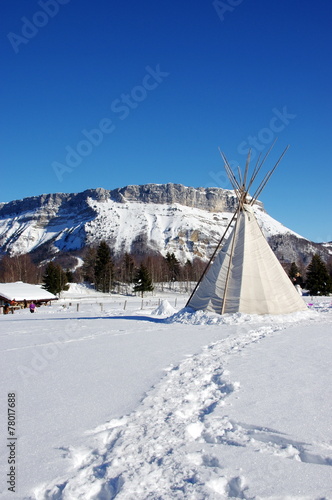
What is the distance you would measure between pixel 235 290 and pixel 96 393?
920 centimetres

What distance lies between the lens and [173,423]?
11.8 feet

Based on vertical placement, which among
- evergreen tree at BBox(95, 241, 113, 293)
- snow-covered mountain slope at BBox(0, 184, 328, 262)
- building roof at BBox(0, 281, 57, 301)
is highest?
snow-covered mountain slope at BBox(0, 184, 328, 262)

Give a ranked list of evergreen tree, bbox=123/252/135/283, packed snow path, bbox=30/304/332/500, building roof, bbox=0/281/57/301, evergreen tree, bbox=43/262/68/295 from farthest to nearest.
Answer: evergreen tree, bbox=123/252/135/283 < evergreen tree, bbox=43/262/68/295 < building roof, bbox=0/281/57/301 < packed snow path, bbox=30/304/332/500

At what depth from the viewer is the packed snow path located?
2.41 meters

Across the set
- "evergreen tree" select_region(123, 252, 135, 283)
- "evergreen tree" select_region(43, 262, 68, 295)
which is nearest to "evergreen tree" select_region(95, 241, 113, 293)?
"evergreen tree" select_region(123, 252, 135, 283)

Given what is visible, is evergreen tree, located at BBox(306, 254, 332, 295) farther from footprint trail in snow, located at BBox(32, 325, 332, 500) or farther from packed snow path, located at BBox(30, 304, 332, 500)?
footprint trail in snow, located at BBox(32, 325, 332, 500)

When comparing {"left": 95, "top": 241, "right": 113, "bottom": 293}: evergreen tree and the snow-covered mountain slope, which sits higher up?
the snow-covered mountain slope

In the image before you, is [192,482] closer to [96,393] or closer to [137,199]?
[96,393]

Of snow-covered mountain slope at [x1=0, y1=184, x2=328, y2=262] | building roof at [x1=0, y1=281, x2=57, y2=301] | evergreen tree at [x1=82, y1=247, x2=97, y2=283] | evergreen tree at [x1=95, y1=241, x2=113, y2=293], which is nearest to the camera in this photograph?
building roof at [x1=0, y1=281, x2=57, y2=301]

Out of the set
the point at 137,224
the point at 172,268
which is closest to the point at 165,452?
the point at 172,268

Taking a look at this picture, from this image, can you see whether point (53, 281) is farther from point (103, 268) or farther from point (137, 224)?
point (137, 224)

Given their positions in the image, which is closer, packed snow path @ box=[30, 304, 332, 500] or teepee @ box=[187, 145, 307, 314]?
packed snow path @ box=[30, 304, 332, 500]

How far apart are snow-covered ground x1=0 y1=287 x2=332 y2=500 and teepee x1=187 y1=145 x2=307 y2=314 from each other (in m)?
5.41

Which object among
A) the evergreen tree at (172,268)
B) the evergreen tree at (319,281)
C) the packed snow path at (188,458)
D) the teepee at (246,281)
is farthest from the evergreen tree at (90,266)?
the packed snow path at (188,458)
